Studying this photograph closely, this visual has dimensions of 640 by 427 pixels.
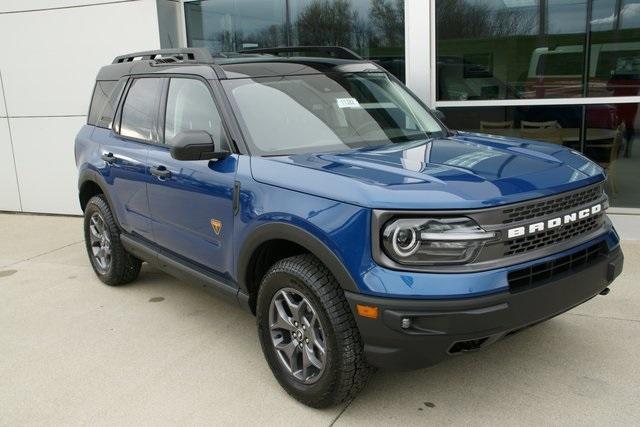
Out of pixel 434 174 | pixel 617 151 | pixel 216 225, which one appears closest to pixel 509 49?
pixel 617 151

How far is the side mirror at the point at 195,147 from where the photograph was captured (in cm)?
341

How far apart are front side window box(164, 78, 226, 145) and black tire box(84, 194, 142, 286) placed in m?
1.24

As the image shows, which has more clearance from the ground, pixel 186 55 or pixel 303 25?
pixel 303 25

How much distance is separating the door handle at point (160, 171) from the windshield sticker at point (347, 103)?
4.03 ft

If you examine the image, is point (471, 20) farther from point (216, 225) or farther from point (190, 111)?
point (216, 225)

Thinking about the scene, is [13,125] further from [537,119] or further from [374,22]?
[537,119]

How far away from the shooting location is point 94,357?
3996 millimetres

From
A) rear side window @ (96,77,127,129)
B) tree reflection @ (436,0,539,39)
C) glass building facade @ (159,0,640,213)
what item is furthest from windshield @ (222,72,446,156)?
tree reflection @ (436,0,539,39)

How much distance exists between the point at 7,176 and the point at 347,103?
7.21m

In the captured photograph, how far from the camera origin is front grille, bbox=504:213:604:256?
2779 mm

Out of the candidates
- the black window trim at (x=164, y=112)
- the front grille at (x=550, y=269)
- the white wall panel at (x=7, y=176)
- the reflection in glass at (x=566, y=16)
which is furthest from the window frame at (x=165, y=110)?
the white wall panel at (x=7, y=176)

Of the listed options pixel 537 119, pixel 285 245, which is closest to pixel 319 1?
pixel 537 119

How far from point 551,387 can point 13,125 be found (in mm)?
8278

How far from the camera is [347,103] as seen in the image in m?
3.97
